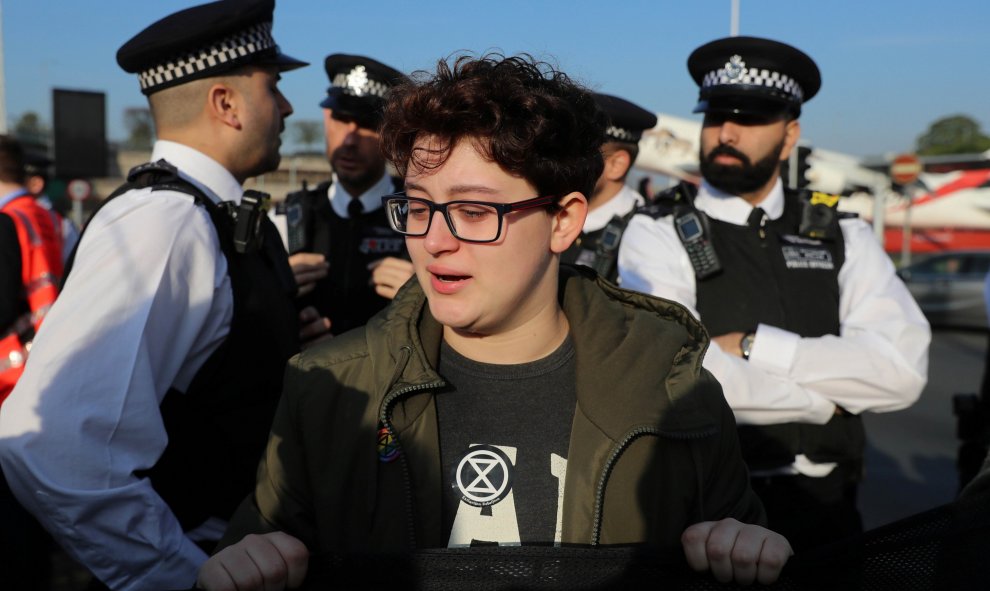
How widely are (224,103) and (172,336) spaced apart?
2.88 ft

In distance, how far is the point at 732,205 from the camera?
12.0 ft

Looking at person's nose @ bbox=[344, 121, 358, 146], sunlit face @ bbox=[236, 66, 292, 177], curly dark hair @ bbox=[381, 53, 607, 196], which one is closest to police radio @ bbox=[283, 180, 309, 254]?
person's nose @ bbox=[344, 121, 358, 146]

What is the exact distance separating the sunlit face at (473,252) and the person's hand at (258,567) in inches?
23.0

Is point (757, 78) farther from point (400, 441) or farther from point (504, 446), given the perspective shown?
point (400, 441)

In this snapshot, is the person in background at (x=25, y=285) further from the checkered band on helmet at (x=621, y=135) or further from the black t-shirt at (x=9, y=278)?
the checkered band on helmet at (x=621, y=135)

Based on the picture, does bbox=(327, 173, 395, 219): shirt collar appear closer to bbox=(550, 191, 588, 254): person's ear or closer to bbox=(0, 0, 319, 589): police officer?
bbox=(0, 0, 319, 589): police officer

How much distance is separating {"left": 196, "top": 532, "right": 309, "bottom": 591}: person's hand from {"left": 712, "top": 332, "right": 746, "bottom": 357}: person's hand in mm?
1977

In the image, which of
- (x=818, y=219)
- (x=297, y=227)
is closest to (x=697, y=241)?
(x=818, y=219)

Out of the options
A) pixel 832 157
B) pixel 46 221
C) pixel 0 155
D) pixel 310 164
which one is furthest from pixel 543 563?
pixel 832 157

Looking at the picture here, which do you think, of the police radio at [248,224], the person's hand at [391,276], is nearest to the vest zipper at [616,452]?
the police radio at [248,224]

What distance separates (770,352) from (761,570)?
1.68 meters

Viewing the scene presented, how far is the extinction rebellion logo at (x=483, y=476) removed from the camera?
1887mm

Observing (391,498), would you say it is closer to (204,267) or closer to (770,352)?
(204,267)

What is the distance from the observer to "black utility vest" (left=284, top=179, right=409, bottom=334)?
16.1 feet
